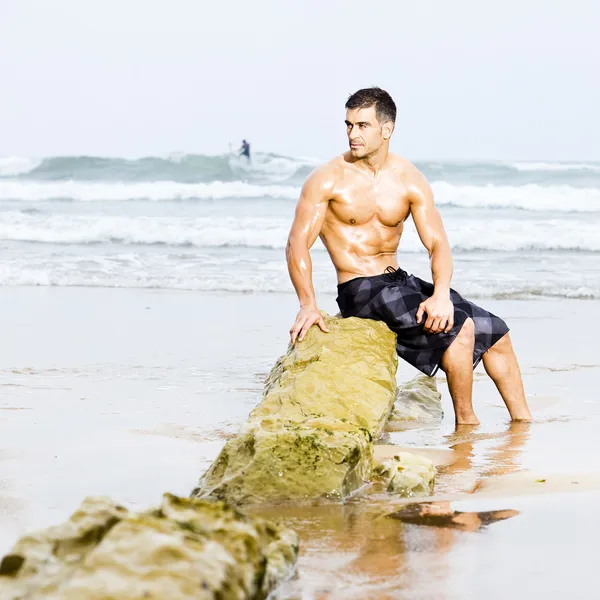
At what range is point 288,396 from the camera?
16.3 feet

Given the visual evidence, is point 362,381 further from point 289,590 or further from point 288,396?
point 289,590

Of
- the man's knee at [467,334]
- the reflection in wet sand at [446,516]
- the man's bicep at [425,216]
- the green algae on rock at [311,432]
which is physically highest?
the man's bicep at [425,216]

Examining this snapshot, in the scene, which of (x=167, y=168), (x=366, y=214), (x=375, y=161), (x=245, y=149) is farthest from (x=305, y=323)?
(x=245, y=149)

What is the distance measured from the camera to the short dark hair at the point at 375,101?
18.6ft

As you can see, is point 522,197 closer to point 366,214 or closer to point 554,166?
point 554,166

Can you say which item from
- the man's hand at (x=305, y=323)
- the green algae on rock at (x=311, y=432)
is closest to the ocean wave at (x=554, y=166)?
the man's hand at (x=305, y=323)

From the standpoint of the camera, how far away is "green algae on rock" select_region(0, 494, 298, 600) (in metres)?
2.46

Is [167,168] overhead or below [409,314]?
overhead

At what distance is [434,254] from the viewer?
5.80m

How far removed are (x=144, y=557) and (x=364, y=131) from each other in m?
3.59

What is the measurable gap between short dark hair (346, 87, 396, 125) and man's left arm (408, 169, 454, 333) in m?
0.39

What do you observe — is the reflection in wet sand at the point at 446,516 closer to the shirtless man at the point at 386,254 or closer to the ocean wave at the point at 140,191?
the shirtless man at the point at 386,254

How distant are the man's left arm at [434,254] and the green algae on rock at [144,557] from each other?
111 inches

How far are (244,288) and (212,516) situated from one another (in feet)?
30.2
